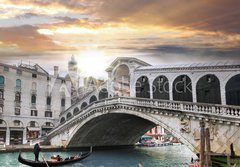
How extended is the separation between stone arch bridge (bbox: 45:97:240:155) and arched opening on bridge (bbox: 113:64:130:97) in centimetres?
192

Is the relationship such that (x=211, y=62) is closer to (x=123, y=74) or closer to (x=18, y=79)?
(x=123, y=74)

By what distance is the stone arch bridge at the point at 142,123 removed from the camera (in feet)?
41.3

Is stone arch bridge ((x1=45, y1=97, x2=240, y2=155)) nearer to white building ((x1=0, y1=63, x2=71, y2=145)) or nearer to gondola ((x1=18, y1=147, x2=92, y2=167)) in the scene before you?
white building ((x1=0, y1=63, x2=71, y2=145))

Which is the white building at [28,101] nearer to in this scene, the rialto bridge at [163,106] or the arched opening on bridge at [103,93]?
the rialto bridge at [163,106]

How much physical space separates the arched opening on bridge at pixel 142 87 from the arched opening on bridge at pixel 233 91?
5.14m

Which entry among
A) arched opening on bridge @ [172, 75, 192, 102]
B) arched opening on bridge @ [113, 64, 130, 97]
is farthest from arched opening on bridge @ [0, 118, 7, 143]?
arched opening on bridge @ [172, 75, 192, 102]

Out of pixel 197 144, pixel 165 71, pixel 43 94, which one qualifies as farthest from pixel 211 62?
pixel 43 94

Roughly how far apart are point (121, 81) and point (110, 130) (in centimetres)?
418

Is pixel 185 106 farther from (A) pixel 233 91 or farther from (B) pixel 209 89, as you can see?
(A) pixel 233 91

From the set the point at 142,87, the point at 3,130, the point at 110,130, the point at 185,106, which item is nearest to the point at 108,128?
the point at 110,130

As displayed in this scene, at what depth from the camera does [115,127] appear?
23062 millimetres

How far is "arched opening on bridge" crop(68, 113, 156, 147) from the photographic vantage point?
68.8ft

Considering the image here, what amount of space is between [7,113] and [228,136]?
58.4 feet

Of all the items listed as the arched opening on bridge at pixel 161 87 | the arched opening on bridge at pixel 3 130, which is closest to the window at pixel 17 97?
the arched opening on bridge at pixel 3 130
